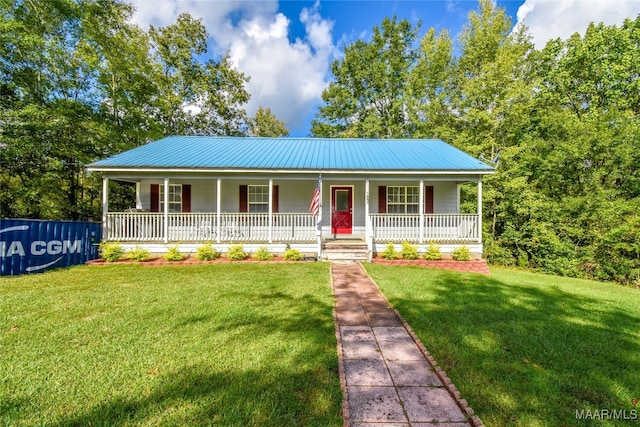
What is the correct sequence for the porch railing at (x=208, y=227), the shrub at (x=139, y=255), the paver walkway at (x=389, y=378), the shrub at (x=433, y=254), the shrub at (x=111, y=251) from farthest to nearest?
1. the porch railing at (x=208, y=227)
2. the shrub at (x=433, y=254)
3. the shrub at (x=139, y=255)
4. the shrub at (x=111, y=251)
5. the paver walkway at (x=389, y=378)

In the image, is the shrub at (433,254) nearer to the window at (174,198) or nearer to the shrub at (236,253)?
the shrub at (236,253)

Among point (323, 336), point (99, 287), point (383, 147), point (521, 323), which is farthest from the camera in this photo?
point (383, 147)

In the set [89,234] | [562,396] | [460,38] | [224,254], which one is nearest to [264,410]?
[562,396]

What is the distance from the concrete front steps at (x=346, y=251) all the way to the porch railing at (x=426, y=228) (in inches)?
31.4

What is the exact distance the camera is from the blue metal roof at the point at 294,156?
10.5m

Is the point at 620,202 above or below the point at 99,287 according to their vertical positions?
above

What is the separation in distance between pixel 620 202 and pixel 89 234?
842 inches

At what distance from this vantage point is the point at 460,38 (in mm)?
20016

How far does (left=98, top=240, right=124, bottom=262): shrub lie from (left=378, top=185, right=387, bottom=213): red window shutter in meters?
10.1

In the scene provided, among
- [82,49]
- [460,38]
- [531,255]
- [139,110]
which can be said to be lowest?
[531,255]

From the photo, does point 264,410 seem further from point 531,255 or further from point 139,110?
point 139,110

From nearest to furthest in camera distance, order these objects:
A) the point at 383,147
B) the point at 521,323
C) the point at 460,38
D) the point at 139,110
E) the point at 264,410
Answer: the point at 264,410, the point at 521,323, the point at 383,147, the point at 139,110, the point at 460,38

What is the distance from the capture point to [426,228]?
1099cm

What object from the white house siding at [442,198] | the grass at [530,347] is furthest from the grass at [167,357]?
the white house siding at [442,198]
